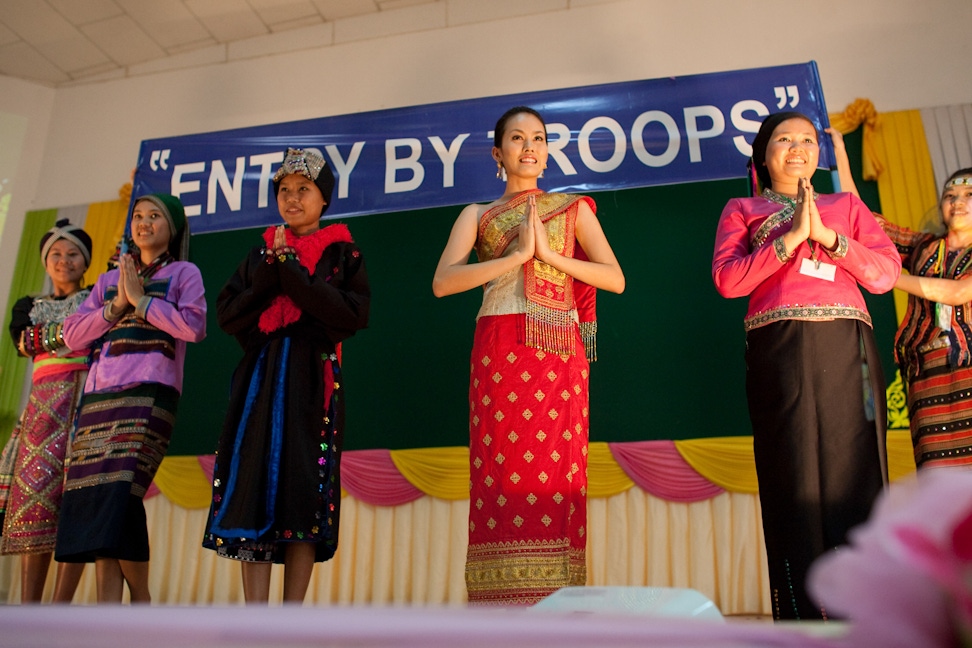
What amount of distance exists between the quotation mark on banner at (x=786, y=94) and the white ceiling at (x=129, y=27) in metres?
2.43

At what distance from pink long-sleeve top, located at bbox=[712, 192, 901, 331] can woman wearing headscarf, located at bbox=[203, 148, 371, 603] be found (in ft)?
3.35

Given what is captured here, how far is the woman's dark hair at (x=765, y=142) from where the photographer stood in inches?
97.0

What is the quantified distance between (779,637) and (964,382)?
94.6 inches

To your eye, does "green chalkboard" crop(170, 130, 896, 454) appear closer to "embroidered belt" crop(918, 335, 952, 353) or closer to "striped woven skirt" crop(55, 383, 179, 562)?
"embroidered belt" crop(918, 335, 952, 353)

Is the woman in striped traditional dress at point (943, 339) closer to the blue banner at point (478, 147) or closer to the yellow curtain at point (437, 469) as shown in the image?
the blue banner at point (478, 147)

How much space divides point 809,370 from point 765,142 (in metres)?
0.75

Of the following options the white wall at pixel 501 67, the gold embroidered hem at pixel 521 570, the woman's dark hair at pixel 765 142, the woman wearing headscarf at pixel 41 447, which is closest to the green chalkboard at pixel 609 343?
the white wall at pixel 501 67

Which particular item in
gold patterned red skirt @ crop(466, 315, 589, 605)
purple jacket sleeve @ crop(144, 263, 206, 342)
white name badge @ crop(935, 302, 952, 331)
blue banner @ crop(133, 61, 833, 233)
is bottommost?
gold patterned red skirt @ crop(466, 315, 589, 605)

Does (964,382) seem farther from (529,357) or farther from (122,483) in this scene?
(122,483)

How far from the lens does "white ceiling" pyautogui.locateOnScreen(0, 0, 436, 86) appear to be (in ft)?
16.4

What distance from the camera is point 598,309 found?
4.06 m

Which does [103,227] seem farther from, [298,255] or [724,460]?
[724,460]

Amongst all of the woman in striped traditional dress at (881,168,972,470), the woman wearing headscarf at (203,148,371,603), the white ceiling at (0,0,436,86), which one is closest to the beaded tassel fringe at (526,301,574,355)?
the woman wearing headscarf at (203,148,371,603)

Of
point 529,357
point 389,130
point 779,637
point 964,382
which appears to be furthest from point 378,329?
point 779,637
